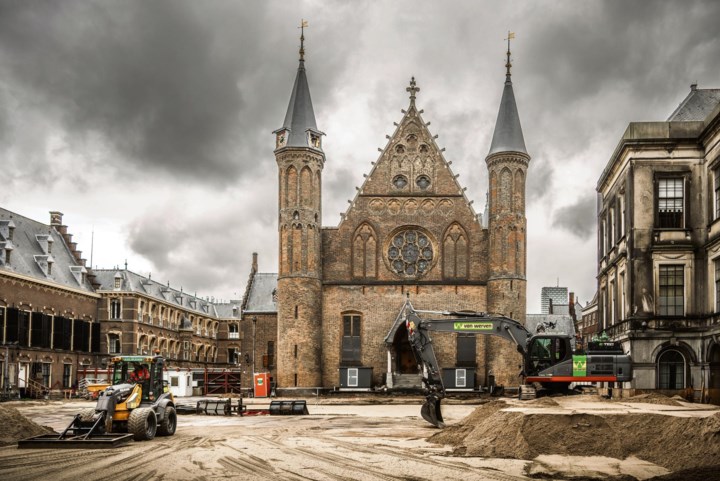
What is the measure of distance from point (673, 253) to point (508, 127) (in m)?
21.0

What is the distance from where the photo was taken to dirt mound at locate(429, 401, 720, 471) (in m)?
15.6

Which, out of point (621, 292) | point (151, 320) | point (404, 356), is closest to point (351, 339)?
point (404, 356)

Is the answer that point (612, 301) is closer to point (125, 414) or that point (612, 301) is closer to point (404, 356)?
point (404, 356)

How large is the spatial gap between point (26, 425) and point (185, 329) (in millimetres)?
61208

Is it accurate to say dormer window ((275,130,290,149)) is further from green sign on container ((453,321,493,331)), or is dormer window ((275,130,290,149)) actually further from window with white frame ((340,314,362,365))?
green sign on container ((453,321,493,331))

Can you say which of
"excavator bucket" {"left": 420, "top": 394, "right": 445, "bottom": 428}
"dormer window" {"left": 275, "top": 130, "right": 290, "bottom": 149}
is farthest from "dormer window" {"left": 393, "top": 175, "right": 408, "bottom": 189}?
"excavator bucket" {"left": 420, "top": 394, "right": 445, "bottom": 428}

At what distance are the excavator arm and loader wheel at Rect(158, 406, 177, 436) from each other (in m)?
7.56

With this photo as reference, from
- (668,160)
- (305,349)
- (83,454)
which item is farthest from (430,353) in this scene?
(305,349)

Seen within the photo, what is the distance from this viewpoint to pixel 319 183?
49.0 m

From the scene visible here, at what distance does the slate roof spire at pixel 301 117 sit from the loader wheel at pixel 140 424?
29.7m

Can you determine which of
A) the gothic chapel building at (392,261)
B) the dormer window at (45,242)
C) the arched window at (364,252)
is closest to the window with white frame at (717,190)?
the gothic chapel building at (392,261)

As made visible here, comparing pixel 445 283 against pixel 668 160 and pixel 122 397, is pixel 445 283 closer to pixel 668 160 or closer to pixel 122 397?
pixel 668 160

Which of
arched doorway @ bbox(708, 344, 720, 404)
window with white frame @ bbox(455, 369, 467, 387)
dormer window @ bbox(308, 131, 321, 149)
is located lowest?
window with white frame @ bbox(455, 369, 467, 387)

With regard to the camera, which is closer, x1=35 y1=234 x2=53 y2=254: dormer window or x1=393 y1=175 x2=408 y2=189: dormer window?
x1=393 y1=175 x2=408 y2=189: dormer window
